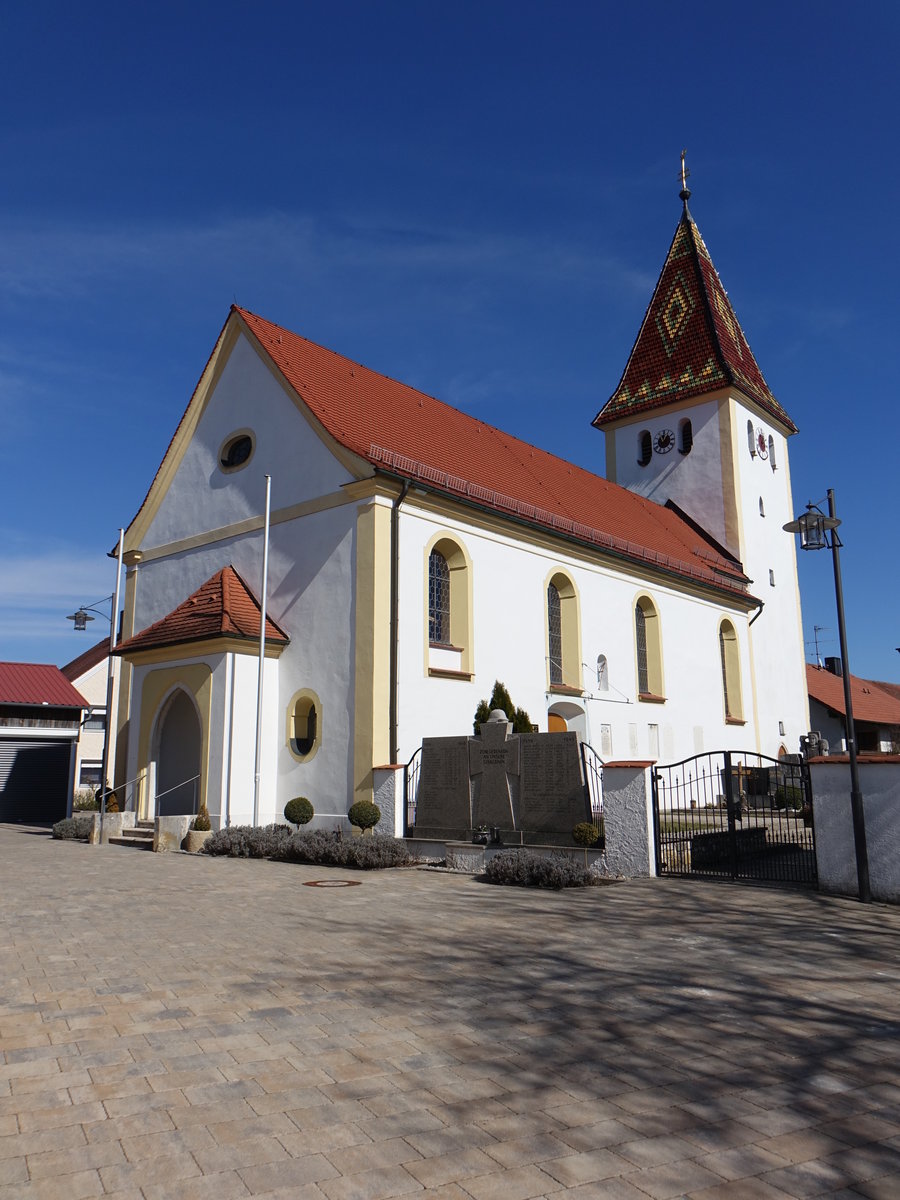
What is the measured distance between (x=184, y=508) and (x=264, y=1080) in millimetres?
19911

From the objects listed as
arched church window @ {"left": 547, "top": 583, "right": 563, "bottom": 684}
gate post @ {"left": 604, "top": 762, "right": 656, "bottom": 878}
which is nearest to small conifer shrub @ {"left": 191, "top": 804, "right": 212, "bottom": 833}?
gate post @ {"left": 604, "top": 762, "right": 656, "bottom": 878}

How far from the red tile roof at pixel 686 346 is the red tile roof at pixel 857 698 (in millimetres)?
14909

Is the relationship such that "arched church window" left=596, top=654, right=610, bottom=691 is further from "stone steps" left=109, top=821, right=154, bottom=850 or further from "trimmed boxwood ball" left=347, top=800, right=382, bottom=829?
"stone steps" left=109, top=821, right=154, bottom=850

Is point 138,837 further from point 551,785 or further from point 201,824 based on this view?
point 551,785

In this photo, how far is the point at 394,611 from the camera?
18.1m

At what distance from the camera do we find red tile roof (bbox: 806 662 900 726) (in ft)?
149

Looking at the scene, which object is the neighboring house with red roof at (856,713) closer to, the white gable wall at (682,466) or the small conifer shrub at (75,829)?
the white gable wall at (682,466)

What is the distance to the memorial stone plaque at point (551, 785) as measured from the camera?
13.7 m

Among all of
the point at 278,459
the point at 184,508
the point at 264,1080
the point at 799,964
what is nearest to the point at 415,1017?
the point at 264,1080

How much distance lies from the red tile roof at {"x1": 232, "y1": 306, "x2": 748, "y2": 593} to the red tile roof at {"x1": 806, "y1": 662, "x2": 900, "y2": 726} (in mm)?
17346

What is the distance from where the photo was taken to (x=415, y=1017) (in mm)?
5734

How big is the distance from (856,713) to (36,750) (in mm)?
35637

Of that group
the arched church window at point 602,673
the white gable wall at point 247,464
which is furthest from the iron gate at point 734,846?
the white gable wall at point 247,464

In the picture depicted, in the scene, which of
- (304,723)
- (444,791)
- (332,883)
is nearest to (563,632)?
(304,723)
